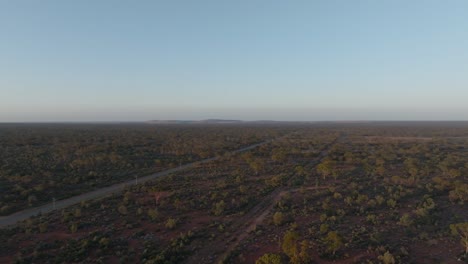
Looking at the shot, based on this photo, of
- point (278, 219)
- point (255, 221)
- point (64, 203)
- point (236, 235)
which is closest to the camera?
point (236, 235)

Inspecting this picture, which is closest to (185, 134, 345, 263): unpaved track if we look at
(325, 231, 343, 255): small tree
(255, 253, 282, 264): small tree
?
(255, 253, 282, 264): small tree

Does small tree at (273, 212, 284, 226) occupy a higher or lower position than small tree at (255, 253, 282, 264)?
lower

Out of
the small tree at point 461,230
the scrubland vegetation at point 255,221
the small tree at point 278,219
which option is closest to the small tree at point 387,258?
the scrubland vegetation at point 255,221

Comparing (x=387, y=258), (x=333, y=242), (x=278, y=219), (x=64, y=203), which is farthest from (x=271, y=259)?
(x=64, y=203)

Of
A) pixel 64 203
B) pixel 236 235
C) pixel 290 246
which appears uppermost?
pixel 290 246

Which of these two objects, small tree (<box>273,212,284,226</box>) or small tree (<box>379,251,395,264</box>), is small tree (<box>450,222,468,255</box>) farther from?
small tree (<box>273,212,284,226</box>)

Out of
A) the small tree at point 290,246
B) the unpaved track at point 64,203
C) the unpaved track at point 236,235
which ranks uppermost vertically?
the small tree at point 290,246

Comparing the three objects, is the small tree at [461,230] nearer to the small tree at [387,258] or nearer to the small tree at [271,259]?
the small tree at [387,258]

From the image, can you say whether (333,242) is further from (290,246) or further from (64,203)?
(64,203)

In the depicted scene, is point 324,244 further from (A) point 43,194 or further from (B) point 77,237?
(A) point 43,194
